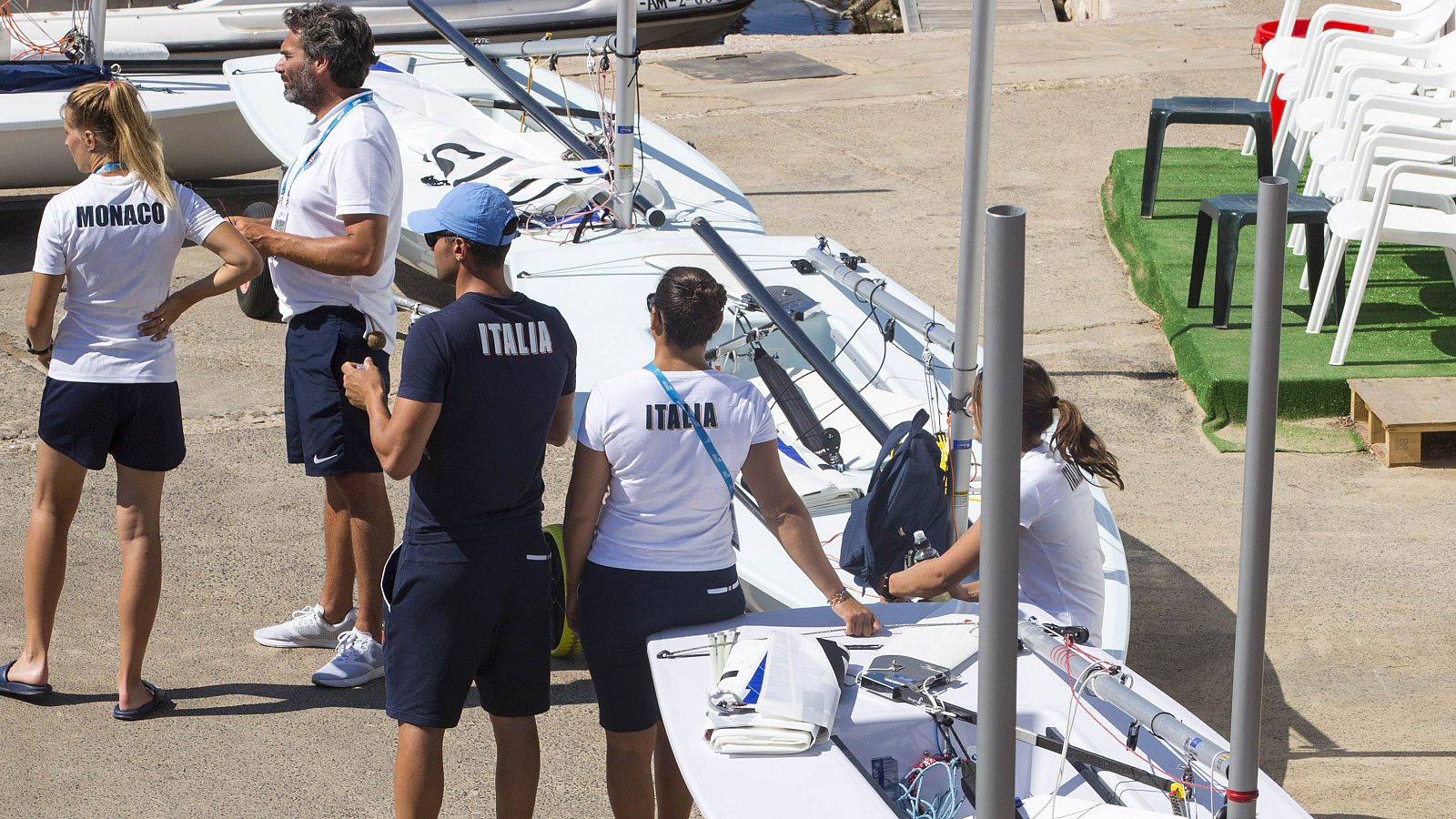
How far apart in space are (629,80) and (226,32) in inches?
264

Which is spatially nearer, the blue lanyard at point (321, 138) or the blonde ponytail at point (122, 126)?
the blonde ponytail at point (122, 126)

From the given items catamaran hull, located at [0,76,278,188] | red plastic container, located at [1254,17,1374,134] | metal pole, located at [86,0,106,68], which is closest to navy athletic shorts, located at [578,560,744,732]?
catamaran hull, located at [0,76,278,188]

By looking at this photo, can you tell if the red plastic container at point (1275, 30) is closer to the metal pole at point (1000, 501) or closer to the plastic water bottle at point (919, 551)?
the plastic water bottle at point (919, 551)

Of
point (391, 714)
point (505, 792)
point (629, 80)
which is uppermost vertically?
point (629, 80)

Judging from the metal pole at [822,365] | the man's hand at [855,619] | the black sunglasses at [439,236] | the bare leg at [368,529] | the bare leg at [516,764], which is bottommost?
the bare leg at [516,764]

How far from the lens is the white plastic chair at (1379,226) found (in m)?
6.25

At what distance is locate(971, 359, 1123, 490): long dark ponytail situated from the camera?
11.3 ft

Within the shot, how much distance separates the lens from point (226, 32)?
1158 centimetres

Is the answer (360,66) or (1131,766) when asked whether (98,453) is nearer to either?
(360,66)

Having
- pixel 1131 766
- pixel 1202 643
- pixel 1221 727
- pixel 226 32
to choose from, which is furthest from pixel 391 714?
pixel 226 32

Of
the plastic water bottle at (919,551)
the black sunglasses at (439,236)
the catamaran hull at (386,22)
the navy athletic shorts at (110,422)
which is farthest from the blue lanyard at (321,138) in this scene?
the catamaran hull at (386,22)

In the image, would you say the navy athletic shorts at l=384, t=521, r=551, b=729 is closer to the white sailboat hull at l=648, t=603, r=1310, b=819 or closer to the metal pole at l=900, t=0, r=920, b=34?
the white sailboat hull at l=648, t=603, r=1310, b=819

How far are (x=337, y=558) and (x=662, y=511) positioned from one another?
1.55m

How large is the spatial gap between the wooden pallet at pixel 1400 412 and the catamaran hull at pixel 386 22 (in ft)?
28.3
